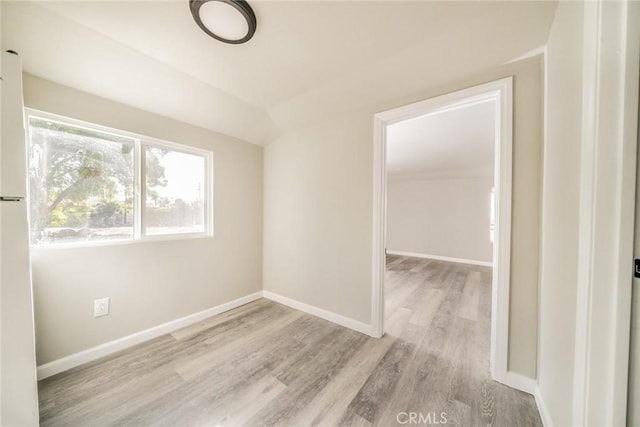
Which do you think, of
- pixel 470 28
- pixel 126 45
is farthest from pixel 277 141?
pixel 470 28

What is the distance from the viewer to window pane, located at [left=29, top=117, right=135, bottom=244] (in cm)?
152

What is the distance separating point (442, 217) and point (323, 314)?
4.72 meters

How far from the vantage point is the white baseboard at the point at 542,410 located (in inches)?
44.3

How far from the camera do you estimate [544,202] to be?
4.19 ft

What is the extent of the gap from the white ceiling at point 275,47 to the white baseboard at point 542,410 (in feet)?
7.10

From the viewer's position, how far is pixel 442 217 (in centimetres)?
561

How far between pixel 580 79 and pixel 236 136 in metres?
2.79

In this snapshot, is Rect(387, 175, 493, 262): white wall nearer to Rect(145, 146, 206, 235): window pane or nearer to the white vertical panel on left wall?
Rect(145, 146, 206, 235): window pane

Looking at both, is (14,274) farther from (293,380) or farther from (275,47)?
(275,47)

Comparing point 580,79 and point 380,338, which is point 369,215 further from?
point 580,79

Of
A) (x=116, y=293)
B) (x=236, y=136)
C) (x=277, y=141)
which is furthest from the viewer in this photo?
(x=277, y=141)

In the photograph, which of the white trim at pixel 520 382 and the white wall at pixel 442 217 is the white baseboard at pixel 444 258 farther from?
the white trim at pixel 520 382

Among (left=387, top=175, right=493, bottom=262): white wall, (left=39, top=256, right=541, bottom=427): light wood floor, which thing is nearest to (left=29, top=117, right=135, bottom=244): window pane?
(left=39, top=256, right=541, bottom=427): light wood floor

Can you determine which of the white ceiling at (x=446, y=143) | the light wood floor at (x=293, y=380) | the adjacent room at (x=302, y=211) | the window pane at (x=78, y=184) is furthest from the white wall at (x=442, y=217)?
the window pane at (x=78, y=184)
